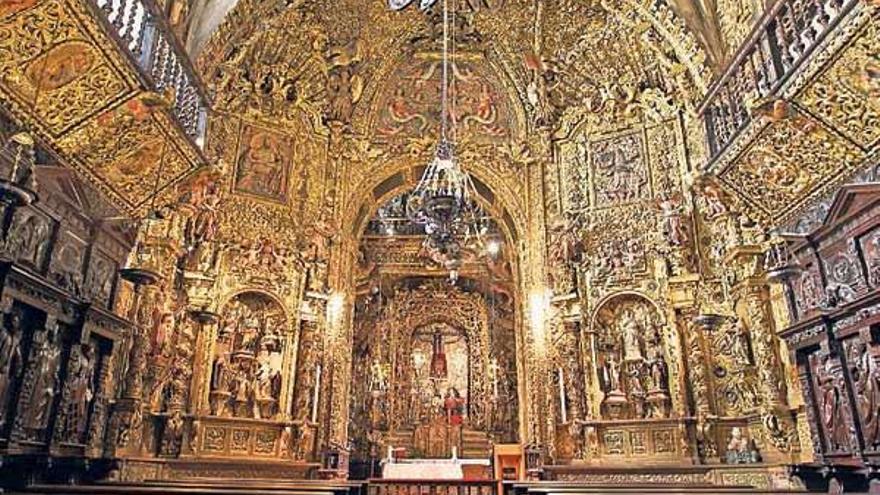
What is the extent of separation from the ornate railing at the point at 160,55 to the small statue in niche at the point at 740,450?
30.4 feet

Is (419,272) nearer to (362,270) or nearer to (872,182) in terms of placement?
(362,270)

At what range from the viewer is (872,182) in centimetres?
608

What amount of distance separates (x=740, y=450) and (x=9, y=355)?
9371 millimetres

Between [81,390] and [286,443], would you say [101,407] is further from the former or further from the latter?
[286,443]

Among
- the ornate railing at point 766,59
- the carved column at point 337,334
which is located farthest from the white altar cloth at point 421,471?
the ornate railing at point 766,59

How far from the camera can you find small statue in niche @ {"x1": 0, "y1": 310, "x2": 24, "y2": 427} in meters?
5.41

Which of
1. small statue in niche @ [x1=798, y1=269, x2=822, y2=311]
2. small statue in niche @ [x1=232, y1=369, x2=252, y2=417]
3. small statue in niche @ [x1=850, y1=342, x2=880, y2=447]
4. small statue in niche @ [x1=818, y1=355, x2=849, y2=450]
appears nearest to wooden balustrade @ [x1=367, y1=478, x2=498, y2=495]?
small statue in niche @ [x1=232, y1=369, x2=252, y2=417]

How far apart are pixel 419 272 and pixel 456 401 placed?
4027mm

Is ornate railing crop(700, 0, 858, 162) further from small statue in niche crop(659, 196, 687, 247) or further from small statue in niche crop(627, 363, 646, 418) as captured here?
small statue in niche crop(627, 363, 646, 418)

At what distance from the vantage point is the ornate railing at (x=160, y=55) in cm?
626

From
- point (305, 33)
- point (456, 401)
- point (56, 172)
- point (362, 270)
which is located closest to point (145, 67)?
point (56, 172)

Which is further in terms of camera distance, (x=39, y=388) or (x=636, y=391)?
(x=636, y=391)

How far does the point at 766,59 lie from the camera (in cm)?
716

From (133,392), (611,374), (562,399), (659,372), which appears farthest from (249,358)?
(659,372)
